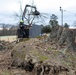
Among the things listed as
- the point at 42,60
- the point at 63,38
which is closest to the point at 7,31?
the point at 63,38

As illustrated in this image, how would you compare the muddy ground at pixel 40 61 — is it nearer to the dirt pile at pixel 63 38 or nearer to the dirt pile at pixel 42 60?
the dirt pile at pixel 42 60

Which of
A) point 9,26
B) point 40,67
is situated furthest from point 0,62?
point 9,26

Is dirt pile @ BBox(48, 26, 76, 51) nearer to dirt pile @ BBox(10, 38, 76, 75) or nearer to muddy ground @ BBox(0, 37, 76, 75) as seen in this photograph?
muddy ground @ BBox(0, 37, 76, 75)

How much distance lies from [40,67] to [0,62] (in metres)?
2.99

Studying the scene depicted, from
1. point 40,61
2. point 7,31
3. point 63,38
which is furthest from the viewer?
point 7,31

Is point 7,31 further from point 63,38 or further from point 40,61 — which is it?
point 40,61

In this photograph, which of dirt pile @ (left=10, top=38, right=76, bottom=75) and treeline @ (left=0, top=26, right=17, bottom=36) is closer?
dirt pile @ (left=10, top=38, right=76, bottom=75)

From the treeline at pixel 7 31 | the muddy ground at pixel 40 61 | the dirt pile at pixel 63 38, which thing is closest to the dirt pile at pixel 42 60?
the muddy ground at pixel 40 61

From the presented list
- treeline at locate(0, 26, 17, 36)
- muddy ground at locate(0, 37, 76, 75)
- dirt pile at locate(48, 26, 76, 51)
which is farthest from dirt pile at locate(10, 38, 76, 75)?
treeline at locate(0, 26, 17, 36)

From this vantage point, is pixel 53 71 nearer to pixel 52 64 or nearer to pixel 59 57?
pixel 52 64

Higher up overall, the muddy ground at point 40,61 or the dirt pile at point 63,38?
the dirt pile at point 63,38

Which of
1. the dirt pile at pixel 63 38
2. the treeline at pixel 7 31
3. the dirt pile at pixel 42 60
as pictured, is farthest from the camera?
the treeline at pixel 7 31

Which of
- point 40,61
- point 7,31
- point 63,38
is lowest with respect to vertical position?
point 7,31

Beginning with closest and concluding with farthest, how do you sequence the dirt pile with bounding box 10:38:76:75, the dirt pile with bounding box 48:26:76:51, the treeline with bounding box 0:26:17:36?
the dirt pile with bounding box 10:38:76:75
the dirt pile with bounding box 48:26:76:51
the treeline with bounding box 0:26:17:36
